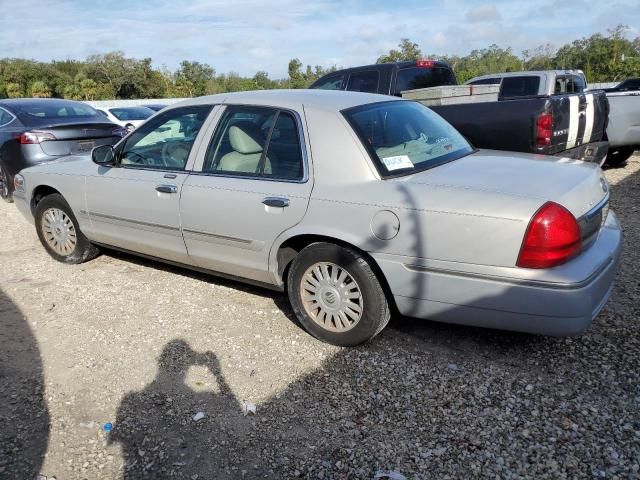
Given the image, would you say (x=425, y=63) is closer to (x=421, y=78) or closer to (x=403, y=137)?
(x=421, y=78)

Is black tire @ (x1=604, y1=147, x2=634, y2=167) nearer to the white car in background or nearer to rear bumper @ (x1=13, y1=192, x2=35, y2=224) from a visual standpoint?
rear bumper @ (x1=13, y1=192, x2=35, y2=224)

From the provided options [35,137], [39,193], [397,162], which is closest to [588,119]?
[397,162]

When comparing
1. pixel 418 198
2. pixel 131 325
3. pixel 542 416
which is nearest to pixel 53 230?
pixel 131 325

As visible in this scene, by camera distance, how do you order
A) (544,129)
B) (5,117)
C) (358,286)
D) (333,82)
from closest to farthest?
(358,286) → (544,129) → (5,117) → (333,82)

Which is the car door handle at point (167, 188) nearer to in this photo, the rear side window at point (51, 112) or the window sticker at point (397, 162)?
the window sticker at point (397, 162)

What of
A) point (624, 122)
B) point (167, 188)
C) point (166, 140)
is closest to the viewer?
point (167, 188)

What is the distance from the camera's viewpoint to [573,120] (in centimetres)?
619

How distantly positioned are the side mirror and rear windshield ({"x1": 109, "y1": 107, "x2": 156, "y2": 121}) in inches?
456

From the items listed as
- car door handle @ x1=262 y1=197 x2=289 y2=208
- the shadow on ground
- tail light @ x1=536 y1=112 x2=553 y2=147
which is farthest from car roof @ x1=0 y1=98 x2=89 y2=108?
tail light @ x1=536 y1=112 x2=553 y2=147

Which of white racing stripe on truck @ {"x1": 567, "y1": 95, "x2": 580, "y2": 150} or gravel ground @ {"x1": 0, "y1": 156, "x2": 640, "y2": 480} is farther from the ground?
white racing stripe on truck @ {"x1": 567, "y1": 95, "x2": 580, "y2": 150}

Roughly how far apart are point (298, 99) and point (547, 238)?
6.40ft

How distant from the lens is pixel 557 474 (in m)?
2.39

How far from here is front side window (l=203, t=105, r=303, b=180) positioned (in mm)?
3680

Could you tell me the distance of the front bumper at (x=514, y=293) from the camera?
9.30ft
